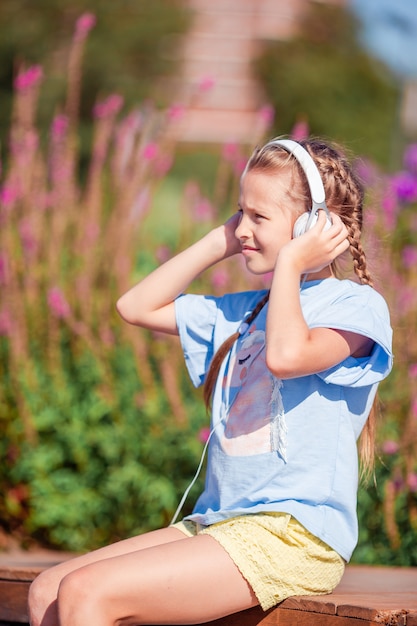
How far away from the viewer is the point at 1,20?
1916cm

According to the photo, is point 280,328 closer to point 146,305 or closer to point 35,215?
point 146,305

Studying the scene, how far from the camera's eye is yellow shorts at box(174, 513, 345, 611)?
2088mm


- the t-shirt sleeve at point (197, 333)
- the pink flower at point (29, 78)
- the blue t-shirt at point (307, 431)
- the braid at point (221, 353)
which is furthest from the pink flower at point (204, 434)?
the pink flower at point (29, 78)

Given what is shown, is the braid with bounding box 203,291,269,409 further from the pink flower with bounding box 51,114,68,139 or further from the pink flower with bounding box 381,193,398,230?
the pink flower with bounding box 51,114,68,139

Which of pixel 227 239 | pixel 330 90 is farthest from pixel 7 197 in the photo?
pixel 330 90

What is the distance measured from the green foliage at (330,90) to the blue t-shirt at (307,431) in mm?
24286

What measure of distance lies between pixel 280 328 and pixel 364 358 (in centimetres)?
27

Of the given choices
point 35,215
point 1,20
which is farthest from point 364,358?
point 1,20

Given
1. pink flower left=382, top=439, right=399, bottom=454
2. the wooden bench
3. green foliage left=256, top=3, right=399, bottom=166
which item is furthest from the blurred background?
green foliage left=256, top=3, right=399, bottom=166

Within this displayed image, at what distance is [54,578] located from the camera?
2254mm

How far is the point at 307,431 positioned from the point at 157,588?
0.49 metres

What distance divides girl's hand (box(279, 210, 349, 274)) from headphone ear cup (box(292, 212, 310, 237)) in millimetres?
30

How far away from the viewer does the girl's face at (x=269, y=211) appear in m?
2.27

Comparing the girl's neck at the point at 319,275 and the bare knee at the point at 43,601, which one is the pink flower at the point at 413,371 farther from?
the bare knee at the point at 43,601
